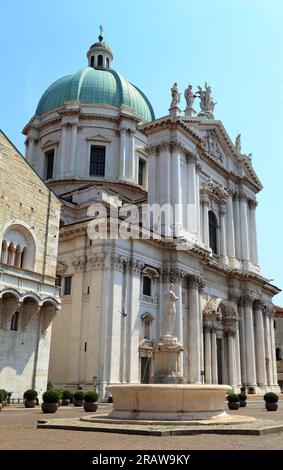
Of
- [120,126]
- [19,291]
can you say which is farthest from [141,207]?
[19,291]

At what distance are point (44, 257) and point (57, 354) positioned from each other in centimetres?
1014

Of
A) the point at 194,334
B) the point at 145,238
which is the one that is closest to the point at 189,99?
the point at 145,238

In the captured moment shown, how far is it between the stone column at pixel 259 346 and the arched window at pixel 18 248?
30.8 metres

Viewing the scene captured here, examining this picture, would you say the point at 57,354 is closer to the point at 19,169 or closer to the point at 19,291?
the point at 19,291

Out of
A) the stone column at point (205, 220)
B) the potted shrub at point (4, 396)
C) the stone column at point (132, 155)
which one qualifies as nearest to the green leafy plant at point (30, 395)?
the potted shrub at point (4, 396)

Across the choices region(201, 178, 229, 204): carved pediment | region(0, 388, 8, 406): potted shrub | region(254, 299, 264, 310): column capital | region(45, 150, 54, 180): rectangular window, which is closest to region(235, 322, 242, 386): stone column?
region(254, 299, 264, 310): column capital

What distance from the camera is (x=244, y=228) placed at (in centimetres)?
5269

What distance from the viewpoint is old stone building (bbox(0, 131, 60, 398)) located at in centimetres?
2502

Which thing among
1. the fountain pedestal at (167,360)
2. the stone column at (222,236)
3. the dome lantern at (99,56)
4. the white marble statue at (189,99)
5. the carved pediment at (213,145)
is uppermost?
the dome lantern at (99,56)

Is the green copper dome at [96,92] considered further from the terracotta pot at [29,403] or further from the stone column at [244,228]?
the terracotta pot at [29,403]

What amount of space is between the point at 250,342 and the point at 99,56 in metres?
37.0

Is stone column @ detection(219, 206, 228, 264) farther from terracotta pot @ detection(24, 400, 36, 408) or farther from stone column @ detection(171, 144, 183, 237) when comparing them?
terracotta pot @ detection(24, 400, 36, 408)

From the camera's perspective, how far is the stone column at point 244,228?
2039 inches

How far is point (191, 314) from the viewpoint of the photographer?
133 feet
